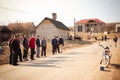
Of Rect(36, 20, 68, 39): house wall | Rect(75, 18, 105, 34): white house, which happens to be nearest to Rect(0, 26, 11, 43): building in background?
Rect(36, 20, 68, 39): house wall

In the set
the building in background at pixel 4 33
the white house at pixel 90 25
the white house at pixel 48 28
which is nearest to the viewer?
the white house at pixel 48 28

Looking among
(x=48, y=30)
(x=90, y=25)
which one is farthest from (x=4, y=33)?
(x=90, y=25)

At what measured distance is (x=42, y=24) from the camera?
52500mm

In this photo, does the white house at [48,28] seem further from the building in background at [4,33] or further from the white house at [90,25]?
the white house at [90,25]

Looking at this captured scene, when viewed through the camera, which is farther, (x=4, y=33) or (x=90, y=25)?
(x=90, y=25)

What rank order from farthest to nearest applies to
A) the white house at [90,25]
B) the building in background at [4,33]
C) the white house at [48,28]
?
the white house at [90,25]
the building in background at [4,33]
the white house at [48,28]

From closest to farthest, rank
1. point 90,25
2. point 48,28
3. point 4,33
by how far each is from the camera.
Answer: point 48,28 < point 4,33 < point 90,25

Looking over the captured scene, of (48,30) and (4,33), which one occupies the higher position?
(48,30)

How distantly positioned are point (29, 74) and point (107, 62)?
17.5 ft

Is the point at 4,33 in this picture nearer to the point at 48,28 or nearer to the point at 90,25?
the point at 48,28

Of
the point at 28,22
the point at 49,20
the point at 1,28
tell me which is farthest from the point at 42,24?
the point at 28,22

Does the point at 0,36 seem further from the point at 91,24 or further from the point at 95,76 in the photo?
the point at 91,24

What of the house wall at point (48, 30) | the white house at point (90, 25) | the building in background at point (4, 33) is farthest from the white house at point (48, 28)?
the white house at point (90, 25)

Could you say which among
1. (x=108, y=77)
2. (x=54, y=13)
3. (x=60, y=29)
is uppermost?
(x=54, y=13)
